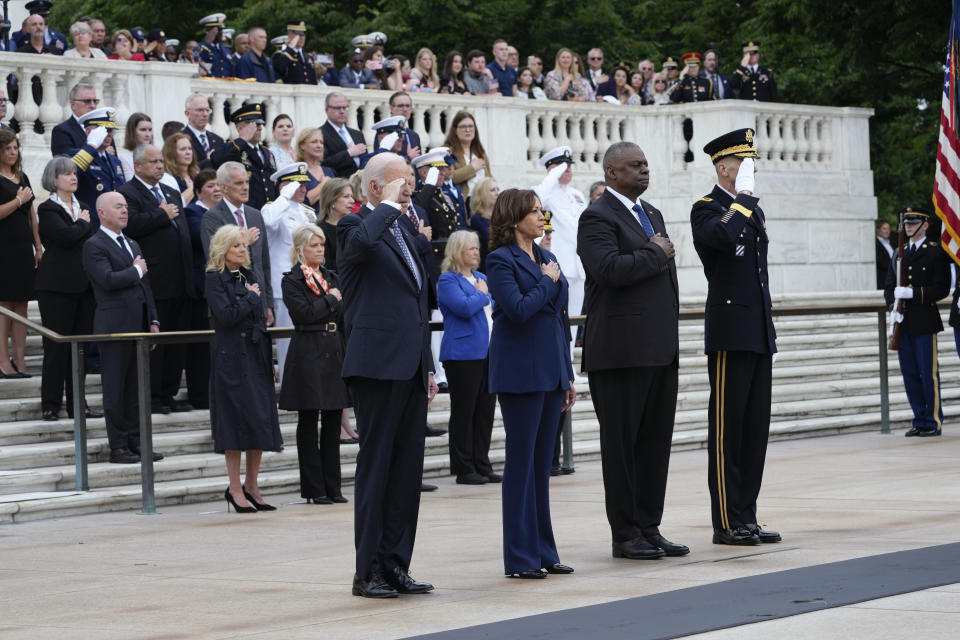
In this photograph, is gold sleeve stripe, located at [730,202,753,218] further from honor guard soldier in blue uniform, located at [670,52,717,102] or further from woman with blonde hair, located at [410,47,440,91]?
honor guard soldier in blue uniform, located at [670,52,717,102]

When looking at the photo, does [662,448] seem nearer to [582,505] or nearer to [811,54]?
[582,505]

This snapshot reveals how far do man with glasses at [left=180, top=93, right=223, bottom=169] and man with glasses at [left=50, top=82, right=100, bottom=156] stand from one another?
3.58 feet

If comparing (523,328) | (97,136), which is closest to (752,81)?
(97,136)

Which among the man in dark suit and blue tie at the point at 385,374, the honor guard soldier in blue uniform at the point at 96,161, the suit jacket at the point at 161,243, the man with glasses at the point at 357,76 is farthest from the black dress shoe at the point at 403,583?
the man with glasses at the point at 357,76

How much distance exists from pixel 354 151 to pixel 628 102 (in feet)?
31.5

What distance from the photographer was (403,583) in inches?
323

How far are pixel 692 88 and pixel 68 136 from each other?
1336 centimetres

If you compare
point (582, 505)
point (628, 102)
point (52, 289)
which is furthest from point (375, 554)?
point (628, 102)

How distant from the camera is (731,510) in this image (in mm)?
9391

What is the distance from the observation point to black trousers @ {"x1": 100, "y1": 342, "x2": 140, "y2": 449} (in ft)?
41.4

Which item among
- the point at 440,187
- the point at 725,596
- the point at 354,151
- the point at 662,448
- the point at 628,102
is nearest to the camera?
the point at 725,596

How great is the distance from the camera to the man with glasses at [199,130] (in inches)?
633

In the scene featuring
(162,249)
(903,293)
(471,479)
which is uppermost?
(162,249)

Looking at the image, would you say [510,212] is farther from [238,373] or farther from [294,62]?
[294,62]
